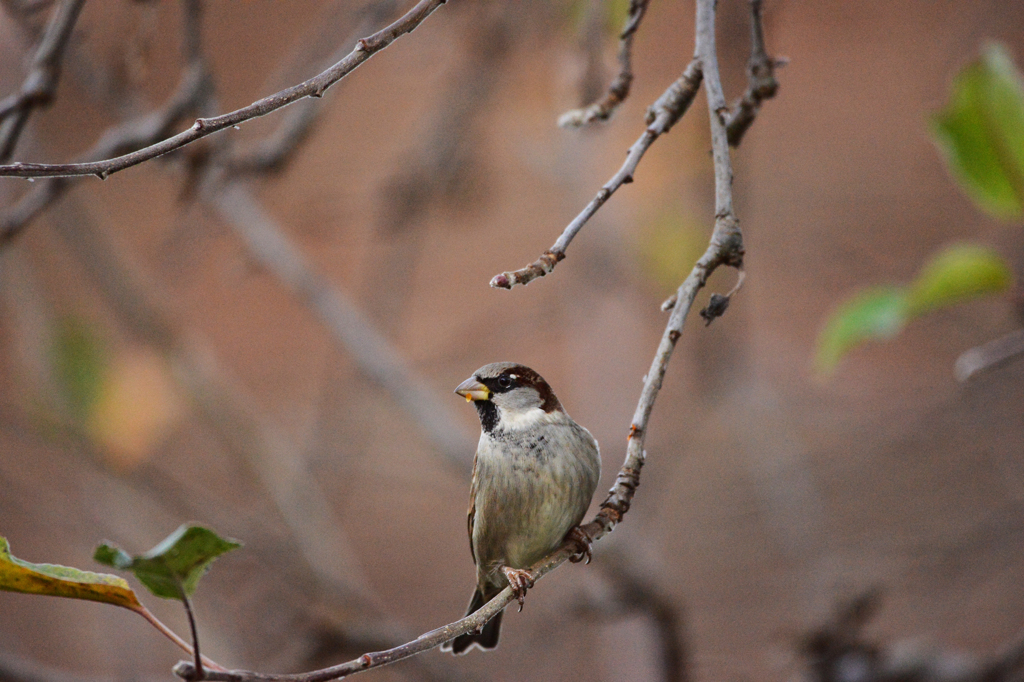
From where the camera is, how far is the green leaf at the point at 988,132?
1764mm

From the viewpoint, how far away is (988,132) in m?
1.79

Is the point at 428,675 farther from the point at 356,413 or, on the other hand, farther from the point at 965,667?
the point at 356,413

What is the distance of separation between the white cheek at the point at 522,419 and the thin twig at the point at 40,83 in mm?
1199

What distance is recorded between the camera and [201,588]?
4.33 meters

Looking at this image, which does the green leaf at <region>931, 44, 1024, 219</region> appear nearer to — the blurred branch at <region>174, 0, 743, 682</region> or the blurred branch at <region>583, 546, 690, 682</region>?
the blurred branch at <region>174, 0, 743, 682</region>

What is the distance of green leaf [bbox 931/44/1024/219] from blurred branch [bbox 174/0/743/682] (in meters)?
0.69

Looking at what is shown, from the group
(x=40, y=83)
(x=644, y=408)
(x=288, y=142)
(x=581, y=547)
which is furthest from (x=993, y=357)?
(x=288, y=142)

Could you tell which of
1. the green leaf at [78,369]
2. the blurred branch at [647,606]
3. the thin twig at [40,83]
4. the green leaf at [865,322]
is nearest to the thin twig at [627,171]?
the green leaf at [865,322]

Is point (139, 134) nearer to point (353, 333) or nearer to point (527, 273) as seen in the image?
point (353, 333)

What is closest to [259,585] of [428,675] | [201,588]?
[201,588]

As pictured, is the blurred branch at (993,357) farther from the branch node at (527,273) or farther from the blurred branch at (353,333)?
the blurred branch at (353,333)

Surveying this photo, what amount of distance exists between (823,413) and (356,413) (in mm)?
3057

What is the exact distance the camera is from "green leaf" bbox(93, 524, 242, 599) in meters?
1.20

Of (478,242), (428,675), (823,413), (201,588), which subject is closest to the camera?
(428,675)
